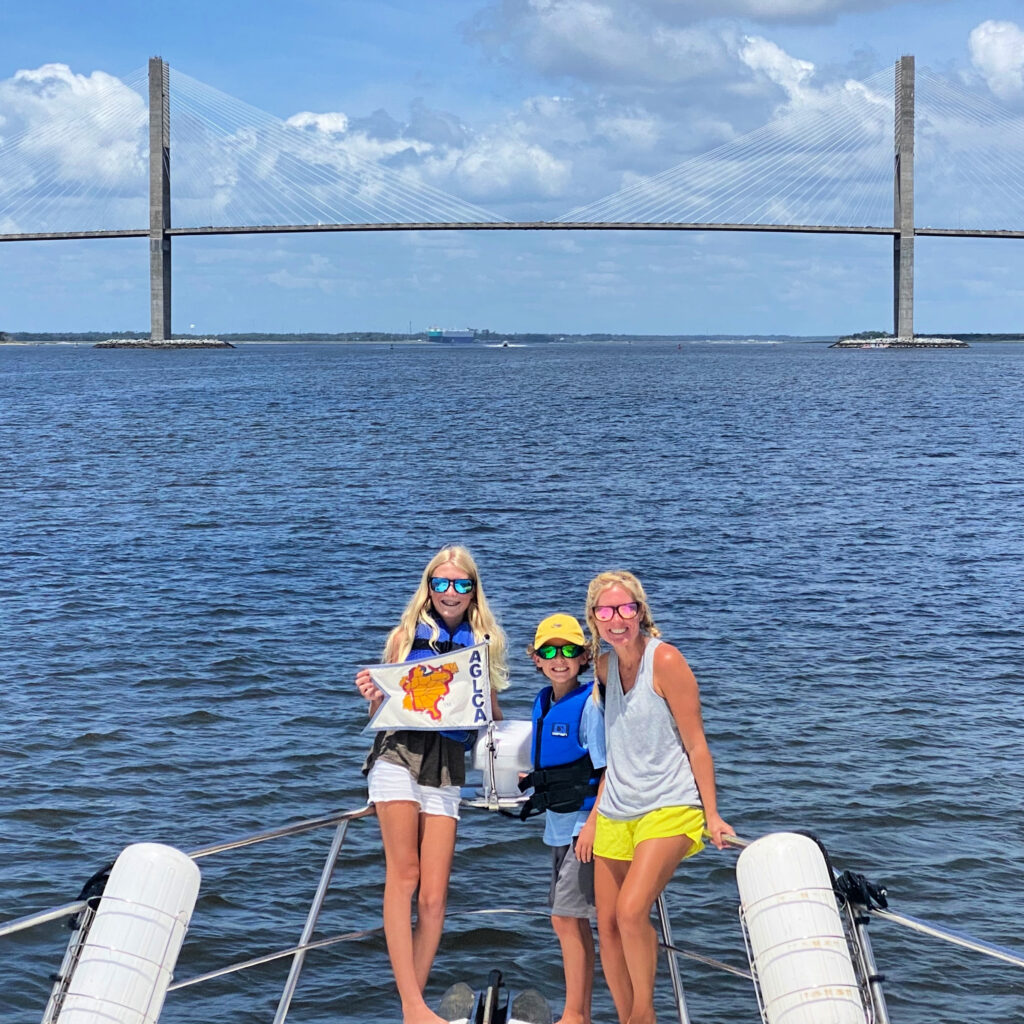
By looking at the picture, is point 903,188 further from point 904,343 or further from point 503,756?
point 503,756

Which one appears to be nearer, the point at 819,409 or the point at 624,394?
the point at 819,409

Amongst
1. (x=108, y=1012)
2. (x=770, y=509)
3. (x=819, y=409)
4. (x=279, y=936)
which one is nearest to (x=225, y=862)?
(x=279, y=936)

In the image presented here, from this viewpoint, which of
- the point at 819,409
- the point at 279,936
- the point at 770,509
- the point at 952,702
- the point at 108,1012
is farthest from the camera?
the point at 819,409

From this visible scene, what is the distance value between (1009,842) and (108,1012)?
576 centimetres

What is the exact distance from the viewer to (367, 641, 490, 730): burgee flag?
12.8 feet

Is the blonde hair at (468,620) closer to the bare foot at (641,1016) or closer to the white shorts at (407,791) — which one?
the white shorts at (407,791)

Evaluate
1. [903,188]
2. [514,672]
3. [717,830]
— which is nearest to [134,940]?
[717,830]

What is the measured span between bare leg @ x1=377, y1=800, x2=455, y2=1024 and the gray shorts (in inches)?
14.2

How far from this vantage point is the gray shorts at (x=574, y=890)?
12.8 ft

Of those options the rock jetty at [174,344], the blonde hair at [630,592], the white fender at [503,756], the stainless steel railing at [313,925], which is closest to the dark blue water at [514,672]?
the stainless steel railing at [313,925]

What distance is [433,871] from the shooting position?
3.95m

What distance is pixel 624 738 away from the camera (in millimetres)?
3688

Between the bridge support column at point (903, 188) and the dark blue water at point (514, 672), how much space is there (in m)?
55.0

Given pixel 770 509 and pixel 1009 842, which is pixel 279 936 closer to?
pixel 1009 842
